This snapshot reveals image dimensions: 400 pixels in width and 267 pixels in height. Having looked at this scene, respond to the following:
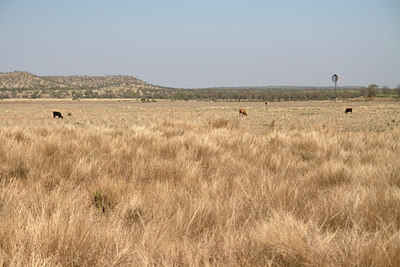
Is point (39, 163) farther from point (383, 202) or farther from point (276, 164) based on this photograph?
point (383, 202)

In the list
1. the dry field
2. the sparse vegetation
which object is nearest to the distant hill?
the sparse vegetation

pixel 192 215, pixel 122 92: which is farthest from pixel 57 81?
pixel 192 215

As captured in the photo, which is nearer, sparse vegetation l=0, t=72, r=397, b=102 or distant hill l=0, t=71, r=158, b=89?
sparse vegetation l=0, t=72, r=397, b=102

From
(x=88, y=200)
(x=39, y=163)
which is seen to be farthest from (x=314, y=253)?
(x=39, y=163)

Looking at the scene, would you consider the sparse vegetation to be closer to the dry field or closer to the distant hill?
the distant hill

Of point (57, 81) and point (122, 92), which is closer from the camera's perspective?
point (122, 92)

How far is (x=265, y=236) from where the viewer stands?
230 centimetres

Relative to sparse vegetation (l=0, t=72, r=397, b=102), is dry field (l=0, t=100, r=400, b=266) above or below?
below

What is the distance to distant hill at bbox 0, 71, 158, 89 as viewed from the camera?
414ft

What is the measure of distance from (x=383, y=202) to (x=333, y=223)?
0.70 metres

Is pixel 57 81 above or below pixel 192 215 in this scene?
above

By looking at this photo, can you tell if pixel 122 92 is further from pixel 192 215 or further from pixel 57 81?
pixel 192 215

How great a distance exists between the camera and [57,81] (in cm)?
15000

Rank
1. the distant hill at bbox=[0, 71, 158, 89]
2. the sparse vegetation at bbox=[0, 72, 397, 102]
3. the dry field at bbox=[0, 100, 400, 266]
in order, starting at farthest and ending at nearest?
the distant hill at bbox=[0, 71, 158, 89]
the sparse vegetation at bbox=[0, 72, 397, 102]
the dry field at bbox=[0, 100, 400, 266]
